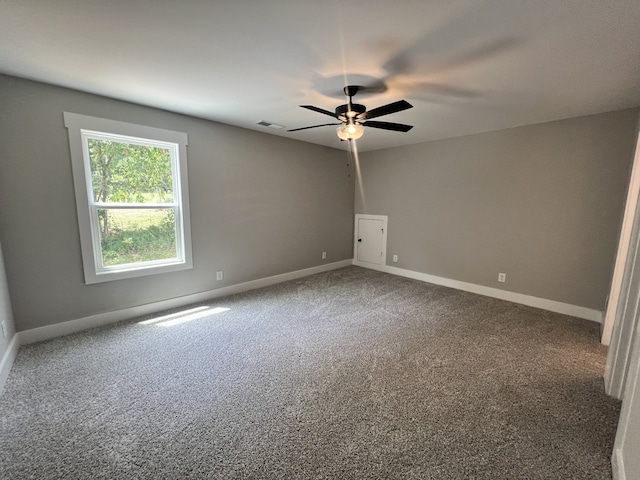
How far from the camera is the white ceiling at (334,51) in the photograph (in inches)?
57.9

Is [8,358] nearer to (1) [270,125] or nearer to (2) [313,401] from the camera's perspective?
(2) [313,401]

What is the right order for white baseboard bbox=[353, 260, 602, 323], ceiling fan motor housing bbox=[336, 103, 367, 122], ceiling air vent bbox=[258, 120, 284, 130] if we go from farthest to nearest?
ceiling air vent bbox=[258, 120, 284, 130]
white baseboard bbox=[353, 260, 602, 323]
ceiling fan motor housing bbox=[336, 103, 367, 122]

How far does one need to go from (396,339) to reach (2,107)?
13.6 ft

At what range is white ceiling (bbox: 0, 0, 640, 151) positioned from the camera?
1472mm

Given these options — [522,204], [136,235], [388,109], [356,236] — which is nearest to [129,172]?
[136,235]

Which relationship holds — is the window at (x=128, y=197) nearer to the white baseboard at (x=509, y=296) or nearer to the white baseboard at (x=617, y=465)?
the white baseboard at (x=509, y=296)

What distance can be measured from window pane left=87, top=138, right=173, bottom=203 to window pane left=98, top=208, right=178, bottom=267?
159 mm

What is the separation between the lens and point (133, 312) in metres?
3.13

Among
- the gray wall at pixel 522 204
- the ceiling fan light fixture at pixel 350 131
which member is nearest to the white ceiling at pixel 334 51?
the ceiling fan light fixture at pixel 350 131

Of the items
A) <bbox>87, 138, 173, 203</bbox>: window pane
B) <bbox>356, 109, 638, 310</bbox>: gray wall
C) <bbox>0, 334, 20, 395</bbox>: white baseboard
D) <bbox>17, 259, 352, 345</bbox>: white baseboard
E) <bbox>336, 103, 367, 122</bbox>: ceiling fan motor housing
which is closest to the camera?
<bbox>0, 334, 20, 395</bbox>: white baseboard

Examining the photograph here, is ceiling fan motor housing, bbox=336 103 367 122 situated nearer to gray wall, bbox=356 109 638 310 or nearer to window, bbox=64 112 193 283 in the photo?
window, bbox=64 112 193 283

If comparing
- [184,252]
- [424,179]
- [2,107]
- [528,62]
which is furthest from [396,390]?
[2,107]

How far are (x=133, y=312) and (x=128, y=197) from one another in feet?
4.41

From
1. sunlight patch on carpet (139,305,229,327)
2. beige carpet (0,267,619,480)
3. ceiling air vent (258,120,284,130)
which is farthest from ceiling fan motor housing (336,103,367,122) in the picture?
sunlight patch on carpet (139,305,229,327)
